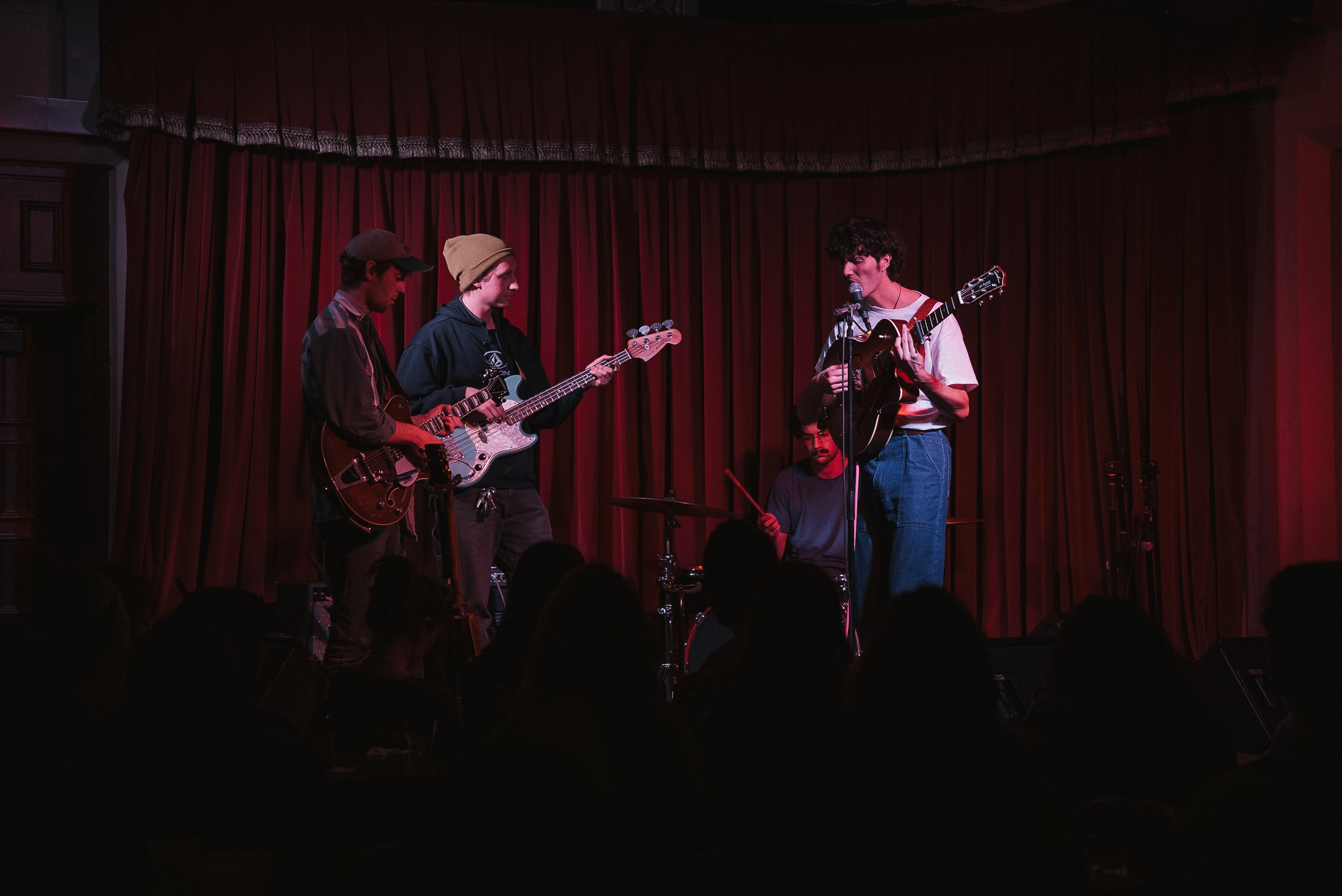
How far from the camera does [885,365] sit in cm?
493

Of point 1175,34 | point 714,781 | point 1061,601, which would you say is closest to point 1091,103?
point 1175,34

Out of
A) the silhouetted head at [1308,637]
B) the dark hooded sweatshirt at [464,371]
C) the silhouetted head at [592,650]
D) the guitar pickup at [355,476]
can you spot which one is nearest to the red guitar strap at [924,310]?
the dark hooded sweatshirt at [464,371]

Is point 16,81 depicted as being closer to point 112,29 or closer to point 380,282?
point 112,29

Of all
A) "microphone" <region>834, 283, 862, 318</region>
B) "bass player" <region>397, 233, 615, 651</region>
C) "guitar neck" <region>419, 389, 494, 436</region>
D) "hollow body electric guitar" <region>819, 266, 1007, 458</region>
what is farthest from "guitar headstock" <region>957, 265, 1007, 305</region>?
"guitar neck" <region>419, 389, 494, 436</region>

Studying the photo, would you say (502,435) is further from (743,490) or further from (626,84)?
(626,84)

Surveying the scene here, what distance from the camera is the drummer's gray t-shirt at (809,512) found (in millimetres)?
5965

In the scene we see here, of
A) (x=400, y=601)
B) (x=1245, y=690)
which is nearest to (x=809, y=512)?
(x=1245, y=690)

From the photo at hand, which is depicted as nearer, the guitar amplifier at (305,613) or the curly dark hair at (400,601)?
the curly dark hair at (400,601)

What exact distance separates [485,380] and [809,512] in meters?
1.85

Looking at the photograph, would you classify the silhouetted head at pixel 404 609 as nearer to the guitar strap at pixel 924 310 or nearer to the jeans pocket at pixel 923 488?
the jeans pocket at pixel 923 488

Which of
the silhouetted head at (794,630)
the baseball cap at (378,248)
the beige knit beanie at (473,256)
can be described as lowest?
the silhouetted head at (794,630)

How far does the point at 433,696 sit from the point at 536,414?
2.82 metres

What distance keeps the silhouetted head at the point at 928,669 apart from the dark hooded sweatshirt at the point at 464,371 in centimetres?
347

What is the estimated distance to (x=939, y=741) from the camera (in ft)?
6.01
